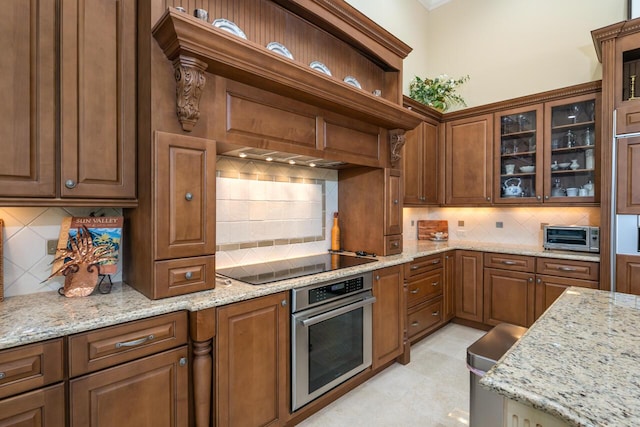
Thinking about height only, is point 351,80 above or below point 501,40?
below

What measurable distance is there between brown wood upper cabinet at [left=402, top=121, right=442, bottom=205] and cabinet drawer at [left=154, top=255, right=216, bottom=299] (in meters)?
2.39

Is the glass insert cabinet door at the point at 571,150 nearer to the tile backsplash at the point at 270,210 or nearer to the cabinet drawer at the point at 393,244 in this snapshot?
the cabinet drawer at the point at 393,244

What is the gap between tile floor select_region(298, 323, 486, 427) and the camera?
2.03 metres

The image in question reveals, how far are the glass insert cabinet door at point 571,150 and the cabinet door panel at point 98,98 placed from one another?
3.77 meters

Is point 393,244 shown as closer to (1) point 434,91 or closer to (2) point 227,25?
(2) point 227,25

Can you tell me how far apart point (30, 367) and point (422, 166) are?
3605 millimetres

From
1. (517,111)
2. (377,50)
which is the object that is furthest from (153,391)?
(517,111)

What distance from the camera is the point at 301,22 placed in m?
2.38

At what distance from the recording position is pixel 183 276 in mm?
1569

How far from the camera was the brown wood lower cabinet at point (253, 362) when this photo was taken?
5.11 ft

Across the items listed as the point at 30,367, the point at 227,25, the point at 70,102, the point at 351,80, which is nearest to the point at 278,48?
the point at 227,25

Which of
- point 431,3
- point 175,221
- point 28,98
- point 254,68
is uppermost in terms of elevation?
point 431,3

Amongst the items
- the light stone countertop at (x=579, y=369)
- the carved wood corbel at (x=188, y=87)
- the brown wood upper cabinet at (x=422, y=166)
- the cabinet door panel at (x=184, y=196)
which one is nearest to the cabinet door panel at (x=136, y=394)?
the cabinet door panel at (x=184, y=196)

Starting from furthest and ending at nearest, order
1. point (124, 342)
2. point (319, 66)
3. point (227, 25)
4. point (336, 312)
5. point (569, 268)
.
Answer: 1. point (569, 268)
2. point (319, 66)
3. point (336, 312)
4. point (227, 25)
5. point (124, 342)
